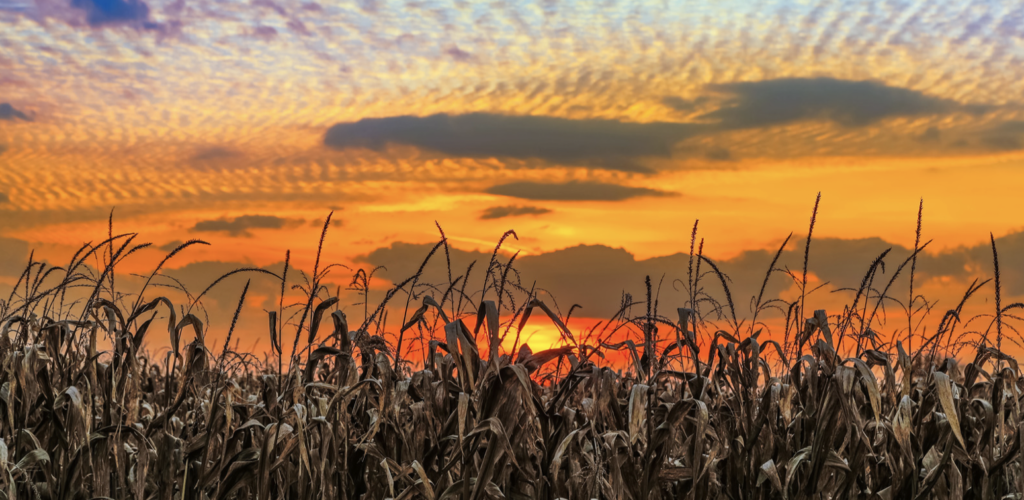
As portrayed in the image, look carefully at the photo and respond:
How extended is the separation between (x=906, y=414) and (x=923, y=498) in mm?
561

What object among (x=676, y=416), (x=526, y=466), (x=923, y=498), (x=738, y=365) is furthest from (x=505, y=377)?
(x=923, y=498)

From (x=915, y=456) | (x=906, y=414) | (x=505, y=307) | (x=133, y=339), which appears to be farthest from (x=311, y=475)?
(x=915, y=456)

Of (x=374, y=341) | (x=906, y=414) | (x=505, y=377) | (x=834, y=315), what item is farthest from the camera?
(x=834, y=315)

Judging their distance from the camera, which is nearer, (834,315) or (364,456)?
(364,456)

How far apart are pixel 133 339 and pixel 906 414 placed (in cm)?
422

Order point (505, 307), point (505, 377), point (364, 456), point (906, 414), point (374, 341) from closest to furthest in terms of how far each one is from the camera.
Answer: point (505, 377), point (906, 414), point (364, 456), point (374, 341), point (505, 307)

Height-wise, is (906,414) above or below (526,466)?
above

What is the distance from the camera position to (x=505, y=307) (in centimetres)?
539

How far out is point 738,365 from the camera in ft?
15.1

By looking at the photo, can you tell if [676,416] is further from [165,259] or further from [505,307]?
[165,259]

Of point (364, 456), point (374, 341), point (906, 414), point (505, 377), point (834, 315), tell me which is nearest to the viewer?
point (505, 377)

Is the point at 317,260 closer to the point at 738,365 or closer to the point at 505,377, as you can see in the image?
the point at 505,377

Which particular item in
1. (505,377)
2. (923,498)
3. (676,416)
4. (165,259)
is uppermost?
(165,259)

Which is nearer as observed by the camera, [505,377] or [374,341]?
[505,377]
